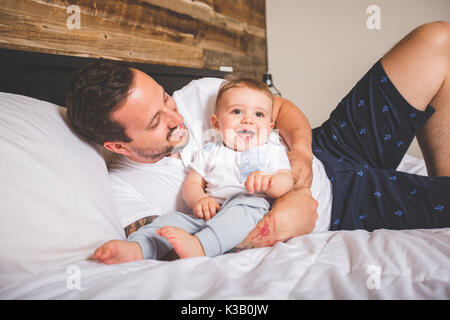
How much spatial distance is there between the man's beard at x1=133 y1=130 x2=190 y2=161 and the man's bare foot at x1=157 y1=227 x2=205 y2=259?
16.0 inches

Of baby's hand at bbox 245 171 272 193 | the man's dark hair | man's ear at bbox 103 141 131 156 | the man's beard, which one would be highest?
the man's dark hair

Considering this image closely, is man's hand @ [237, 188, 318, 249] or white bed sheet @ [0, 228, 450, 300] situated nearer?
white bed sheet @ [0, 228, 450, 300]

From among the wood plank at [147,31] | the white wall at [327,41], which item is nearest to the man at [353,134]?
the wood plank at [147,31]

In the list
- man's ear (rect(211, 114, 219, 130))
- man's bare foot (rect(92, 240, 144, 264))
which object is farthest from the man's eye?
man's bare foot (rect(92, 240, 144, 264))

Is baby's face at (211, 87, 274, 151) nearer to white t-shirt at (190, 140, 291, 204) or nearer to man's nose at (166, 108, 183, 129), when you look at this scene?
white t-shirt at (190, 140, 291, 204)

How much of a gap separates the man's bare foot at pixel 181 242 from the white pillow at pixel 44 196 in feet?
0.60

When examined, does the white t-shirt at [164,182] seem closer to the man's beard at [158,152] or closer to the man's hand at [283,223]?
the man's beard at [158,152]

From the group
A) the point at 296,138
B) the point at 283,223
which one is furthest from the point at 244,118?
the point at 283,223

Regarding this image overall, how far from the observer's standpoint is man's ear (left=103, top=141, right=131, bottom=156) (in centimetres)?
99

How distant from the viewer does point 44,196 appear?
0.66 meters

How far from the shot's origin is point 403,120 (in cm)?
106

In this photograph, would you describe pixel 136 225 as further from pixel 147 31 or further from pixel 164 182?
pixel 147 31

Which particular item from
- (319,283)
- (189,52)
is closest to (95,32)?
(189,52)

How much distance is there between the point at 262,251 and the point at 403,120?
0.79 metres
